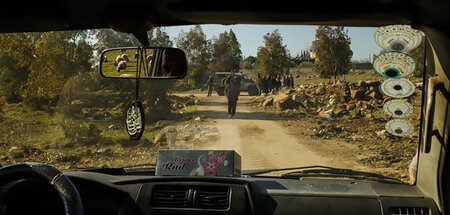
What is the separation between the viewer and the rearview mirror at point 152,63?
2.71 metres

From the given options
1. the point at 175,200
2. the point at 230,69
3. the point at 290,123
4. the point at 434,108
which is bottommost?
the point at 175,200

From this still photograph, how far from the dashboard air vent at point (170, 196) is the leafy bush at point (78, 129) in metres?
4.49

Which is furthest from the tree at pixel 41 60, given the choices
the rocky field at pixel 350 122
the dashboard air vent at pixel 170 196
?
the rocky field at pixel 350 122

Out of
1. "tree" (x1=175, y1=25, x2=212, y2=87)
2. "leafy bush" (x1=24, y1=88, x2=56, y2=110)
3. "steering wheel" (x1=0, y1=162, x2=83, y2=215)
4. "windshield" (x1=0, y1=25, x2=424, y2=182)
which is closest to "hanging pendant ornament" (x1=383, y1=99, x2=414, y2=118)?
"windshield" (x1=0, y1=25, x2=424, y2=182)

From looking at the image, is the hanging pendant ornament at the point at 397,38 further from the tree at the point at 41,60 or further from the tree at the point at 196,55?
the tree at the point at 41,60

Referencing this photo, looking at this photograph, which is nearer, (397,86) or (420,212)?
(420,212)

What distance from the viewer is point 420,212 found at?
2.62m

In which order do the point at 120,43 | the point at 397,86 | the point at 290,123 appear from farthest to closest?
the point at 290,123 < the point at 120,43 < the point at 397,86

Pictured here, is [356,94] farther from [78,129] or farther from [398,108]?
[78,129]

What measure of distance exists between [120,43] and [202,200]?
6.90 feet

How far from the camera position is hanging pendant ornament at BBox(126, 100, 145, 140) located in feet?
9.81

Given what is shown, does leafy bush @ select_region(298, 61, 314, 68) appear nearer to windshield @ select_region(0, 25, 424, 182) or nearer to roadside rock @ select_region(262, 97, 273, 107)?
windshield @ select_region(0, 25, 424, 182)

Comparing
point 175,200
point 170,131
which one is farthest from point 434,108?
point 170,131

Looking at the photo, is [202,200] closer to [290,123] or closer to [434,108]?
[434,108]
